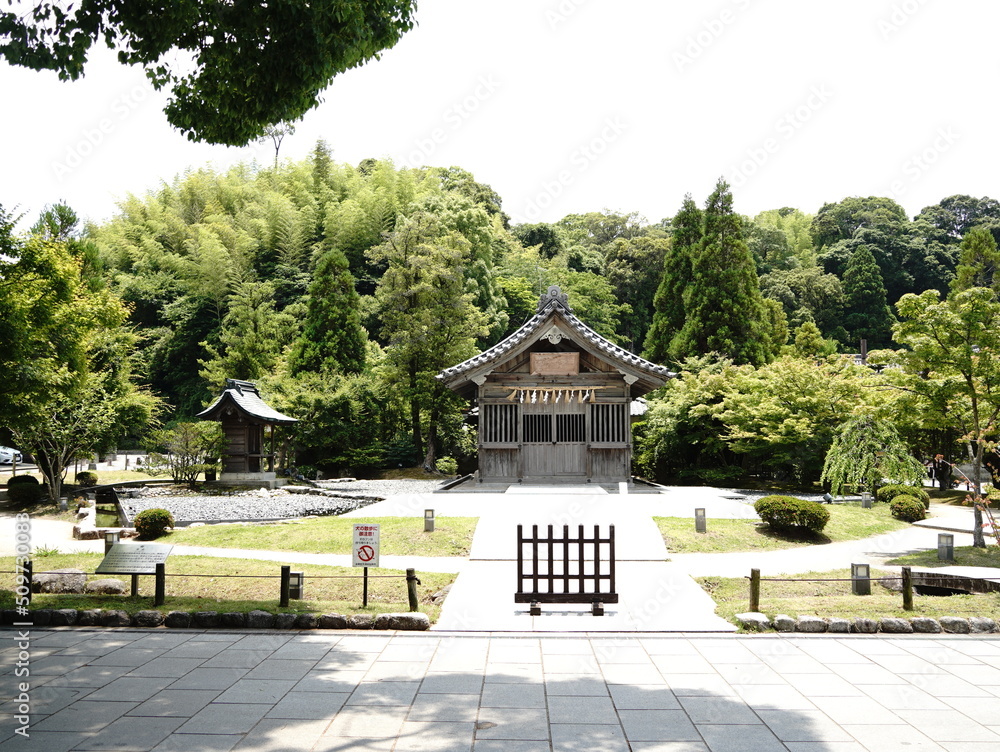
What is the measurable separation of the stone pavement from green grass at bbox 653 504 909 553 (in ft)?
17.3

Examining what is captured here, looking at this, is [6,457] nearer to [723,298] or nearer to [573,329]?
[573,329]

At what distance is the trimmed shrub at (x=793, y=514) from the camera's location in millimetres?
14016

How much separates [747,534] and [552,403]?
25.6ft

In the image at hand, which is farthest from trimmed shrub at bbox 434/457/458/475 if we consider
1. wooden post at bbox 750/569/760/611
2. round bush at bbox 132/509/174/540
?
wooden post at bbox 750/569/760/611

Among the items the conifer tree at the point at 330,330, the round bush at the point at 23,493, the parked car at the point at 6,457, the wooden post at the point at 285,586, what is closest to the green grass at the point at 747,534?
the wooden post at the point at 285,586

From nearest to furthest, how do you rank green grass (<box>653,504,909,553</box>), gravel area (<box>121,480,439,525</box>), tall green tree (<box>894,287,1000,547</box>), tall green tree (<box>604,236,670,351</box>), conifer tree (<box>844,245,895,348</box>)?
1. tall green tree (<box>894,287,1000,547</box>)
2. green grass (<box>653,504,909,553</box>)
3. gravel area (<box>121,480,439,525</box>)
4. conifer tree (<box>844,245,895,348</box>)
5. tall green tree (<box>604,236,670,351</box>)

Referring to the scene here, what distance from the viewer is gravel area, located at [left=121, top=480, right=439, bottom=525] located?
17.9m

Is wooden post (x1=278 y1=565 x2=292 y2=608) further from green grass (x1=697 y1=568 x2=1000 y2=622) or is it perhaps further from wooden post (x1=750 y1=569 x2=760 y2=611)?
wooden post (x1=750 y1=569 x2=760 y2=611)

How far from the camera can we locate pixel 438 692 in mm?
6270

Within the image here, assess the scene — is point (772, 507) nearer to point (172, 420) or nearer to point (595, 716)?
point (595, 716)

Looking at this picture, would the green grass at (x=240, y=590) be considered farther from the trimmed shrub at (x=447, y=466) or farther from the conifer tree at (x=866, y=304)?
the conifer tree at (x=866, y=304)

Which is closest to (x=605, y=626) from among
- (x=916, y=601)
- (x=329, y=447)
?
(x=916, y=601)

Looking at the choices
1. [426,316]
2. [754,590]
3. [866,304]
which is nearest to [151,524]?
[754,590]

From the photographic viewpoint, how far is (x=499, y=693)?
6.25 m
